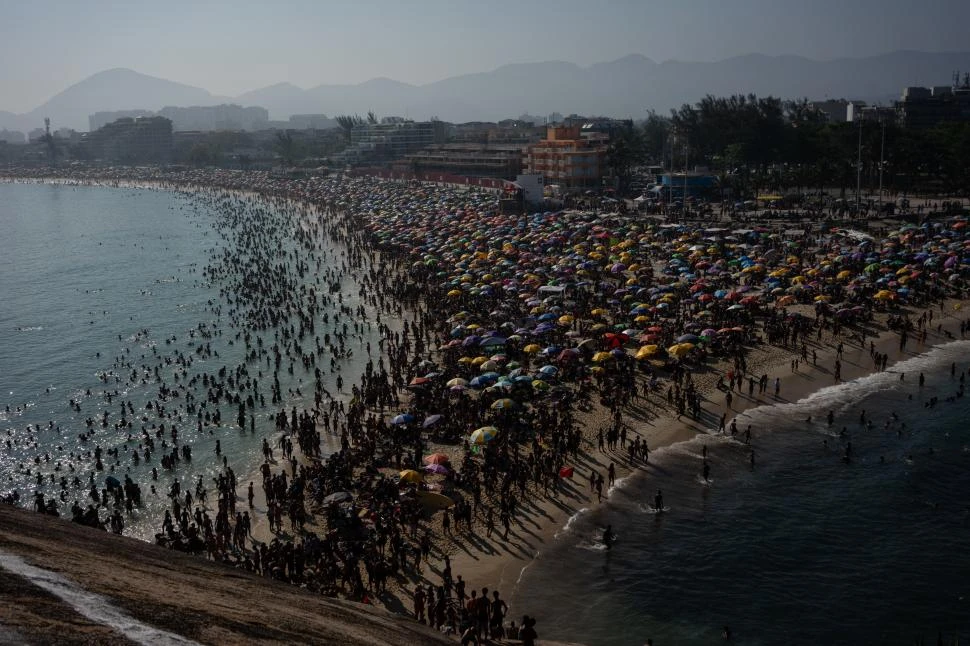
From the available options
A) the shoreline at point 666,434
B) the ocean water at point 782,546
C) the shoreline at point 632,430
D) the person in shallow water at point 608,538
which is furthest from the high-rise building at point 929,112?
the person in shallow water at point 608,538

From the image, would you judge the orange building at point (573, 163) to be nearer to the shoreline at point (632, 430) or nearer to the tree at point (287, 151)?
the shoreline at point (632, 430)

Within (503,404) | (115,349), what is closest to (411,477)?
(503,404)

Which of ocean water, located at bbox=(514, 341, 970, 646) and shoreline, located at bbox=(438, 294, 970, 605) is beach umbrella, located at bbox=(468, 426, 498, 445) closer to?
shoreline, located at bbox=(438, 294, 970, 605)

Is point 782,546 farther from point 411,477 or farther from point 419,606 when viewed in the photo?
point 411,477

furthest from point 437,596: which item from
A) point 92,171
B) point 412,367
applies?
point 92,171

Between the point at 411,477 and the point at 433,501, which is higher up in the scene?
the point at 411,477
